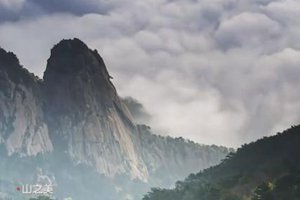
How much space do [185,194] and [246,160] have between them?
30.3 metres

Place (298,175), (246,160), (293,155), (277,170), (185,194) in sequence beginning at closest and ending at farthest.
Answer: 1. (298,175)
2. (277,170)
3. (293,155)
4. (185,194)
5. (246,160)

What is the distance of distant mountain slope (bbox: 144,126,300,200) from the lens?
267ft

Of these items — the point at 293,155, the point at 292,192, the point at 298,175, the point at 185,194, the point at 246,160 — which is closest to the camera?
the point at 292,192

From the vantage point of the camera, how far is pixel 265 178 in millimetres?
126562

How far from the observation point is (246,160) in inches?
7785

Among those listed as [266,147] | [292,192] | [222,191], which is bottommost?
[292,192]

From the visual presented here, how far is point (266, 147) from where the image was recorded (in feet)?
615

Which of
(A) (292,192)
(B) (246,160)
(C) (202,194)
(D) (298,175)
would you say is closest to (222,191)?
(C) (202,194)

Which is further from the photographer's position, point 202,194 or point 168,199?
point 168,199

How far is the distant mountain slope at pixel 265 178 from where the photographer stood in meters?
81.3

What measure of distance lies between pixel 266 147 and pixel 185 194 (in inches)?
1220

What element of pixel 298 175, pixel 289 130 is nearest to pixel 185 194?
pixel 289 130

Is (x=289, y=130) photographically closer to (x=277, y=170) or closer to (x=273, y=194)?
(x=277, y=170)

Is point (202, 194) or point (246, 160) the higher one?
point (246, 160)
